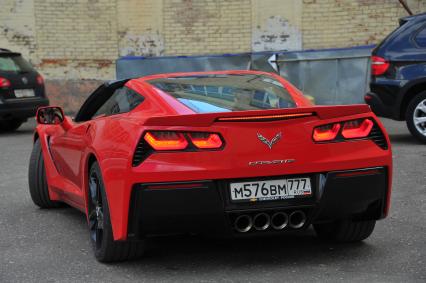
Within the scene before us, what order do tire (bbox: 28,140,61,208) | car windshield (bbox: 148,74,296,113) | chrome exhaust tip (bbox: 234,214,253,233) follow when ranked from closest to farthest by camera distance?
chrome exhaust tip (bbox: 234,214,253,233)
car windshield (bbox: 148,74,296,113)
tire (bbox: 28,140,61,208)

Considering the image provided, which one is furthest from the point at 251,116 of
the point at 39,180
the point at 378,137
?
the point at 39,180

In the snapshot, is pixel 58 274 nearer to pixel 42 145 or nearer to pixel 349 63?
pixel 42 145

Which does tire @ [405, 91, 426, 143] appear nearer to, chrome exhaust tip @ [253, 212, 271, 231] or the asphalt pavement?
the asphalt pavement

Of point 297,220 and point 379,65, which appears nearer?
point 297,220

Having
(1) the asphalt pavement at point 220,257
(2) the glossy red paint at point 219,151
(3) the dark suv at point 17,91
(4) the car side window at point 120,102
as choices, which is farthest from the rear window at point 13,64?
(2) the glossy red paint at point 219,151

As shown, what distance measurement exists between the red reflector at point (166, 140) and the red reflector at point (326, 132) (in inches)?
30.2

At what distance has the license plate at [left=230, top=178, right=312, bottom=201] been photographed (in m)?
4.07

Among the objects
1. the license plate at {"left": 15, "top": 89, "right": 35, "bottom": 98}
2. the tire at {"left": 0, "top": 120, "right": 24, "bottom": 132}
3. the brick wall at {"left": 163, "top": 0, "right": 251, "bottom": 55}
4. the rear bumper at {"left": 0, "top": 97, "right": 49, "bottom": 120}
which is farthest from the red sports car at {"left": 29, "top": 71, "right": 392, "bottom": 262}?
the brick wall at {"left": 163, "top": 0, "right": 251, "bottom": 55}

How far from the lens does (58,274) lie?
4.35 meters

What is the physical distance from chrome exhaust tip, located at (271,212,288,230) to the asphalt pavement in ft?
0.90

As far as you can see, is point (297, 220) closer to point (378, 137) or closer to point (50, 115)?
point (378, 137)

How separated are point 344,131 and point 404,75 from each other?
→ 5.97 m

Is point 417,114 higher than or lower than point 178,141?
lower

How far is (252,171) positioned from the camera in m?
4.05
